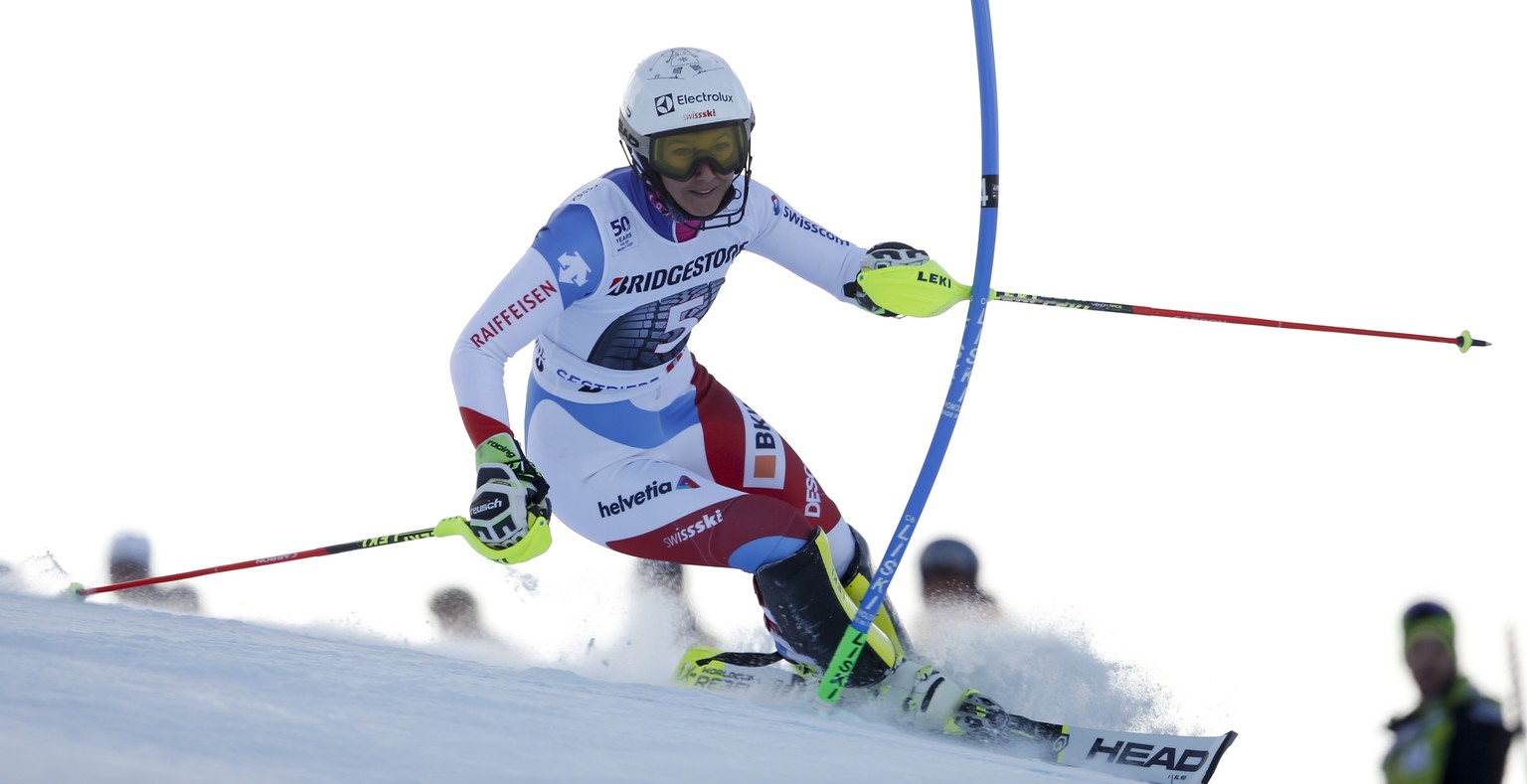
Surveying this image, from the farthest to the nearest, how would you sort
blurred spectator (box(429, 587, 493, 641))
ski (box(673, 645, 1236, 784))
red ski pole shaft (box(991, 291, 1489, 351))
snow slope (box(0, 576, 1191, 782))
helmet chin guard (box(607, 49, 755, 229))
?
blurred spectator (box(429, 587, 493, 641)) < red ski pole shaft (box(991, 291, 1489, 351)) < helmet chin guard (box(607, 49, 755, 229)) < ski (box(673, 645, 1236, 784)) < snow slope (box(0, 576, 1191, 782))

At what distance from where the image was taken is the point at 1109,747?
3805mm

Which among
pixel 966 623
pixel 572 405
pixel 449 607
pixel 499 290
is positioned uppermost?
pixel 499 290

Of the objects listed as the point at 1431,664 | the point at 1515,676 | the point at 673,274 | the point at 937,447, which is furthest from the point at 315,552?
the point at 1515,676

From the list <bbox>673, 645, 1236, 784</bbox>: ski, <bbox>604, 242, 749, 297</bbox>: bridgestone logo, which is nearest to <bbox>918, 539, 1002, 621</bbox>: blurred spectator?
<bbox>673, 645, 1236, 784</bbox>: ski

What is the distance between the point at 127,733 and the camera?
212cm

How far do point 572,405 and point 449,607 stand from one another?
1.97 metres

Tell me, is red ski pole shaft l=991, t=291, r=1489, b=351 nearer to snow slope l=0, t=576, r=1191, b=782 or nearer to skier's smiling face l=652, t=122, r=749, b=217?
skier's smiling face l=652, t=122, r=749, b=217

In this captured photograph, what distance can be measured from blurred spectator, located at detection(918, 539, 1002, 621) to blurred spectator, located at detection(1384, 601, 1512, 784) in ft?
9.03

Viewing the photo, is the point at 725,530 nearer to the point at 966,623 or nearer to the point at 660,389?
the point at 660,389

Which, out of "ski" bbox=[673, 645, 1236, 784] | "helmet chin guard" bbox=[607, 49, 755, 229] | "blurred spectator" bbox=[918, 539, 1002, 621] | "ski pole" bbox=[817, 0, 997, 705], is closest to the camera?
"ski" bbox=[673, 645, 1236, 784]

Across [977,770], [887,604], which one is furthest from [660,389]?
[977,770]

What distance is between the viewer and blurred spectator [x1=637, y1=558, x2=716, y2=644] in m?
5.21

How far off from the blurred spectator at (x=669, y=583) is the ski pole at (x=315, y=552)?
140 cm

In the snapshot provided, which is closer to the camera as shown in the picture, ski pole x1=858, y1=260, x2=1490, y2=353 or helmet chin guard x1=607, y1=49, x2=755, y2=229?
helmet chin guard x1=607, y1=49, x2=755, y2=229
